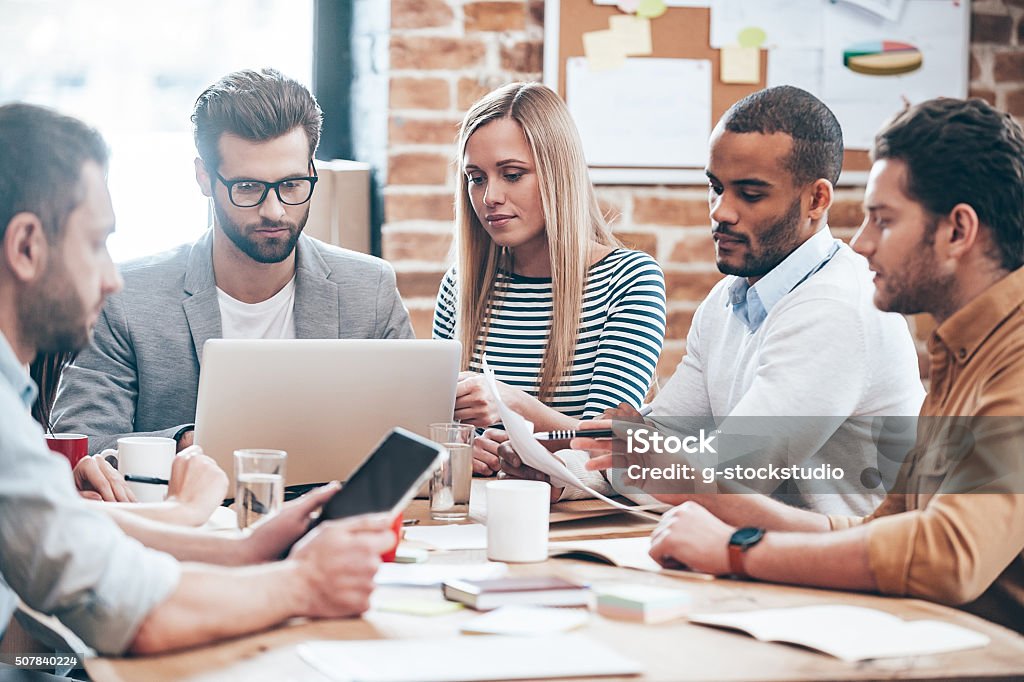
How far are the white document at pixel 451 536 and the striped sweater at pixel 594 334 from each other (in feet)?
2.21

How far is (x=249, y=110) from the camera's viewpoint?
7.31 ft

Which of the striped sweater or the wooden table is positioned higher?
the striped sweater

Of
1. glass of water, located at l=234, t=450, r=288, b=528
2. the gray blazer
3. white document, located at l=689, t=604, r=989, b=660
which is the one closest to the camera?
white document, located at l=689, t=604, r=989, b=660

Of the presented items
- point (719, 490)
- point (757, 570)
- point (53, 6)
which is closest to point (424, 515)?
point (719, 490)

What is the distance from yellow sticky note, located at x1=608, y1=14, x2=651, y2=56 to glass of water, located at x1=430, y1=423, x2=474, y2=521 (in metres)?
1.53

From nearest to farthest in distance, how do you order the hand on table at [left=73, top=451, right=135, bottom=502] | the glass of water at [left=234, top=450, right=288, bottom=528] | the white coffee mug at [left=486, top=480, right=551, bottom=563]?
1. the white coffee mug at [left=486, top=480, right=551, bottom=563]
2. the glass of water at [left=234, top=450, right=288, bottom=528]
3. the hand on table at [left=73, top=451, right=135, bottom=502]

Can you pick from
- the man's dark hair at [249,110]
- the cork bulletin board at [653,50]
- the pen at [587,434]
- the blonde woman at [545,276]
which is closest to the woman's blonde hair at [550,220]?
the blonde woman at [545,276]

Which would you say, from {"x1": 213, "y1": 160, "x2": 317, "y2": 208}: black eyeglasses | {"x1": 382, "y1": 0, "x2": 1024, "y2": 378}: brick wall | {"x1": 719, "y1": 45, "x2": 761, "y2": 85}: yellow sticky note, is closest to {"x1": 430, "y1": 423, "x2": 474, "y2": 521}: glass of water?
{"x1": 213, "y1": 160, "x2": 317, "y2": 208}: black eyeglasses

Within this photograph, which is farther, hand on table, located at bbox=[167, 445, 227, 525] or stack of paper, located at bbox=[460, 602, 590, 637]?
hand on table, located at bbox=[167, 445, 227, 525]

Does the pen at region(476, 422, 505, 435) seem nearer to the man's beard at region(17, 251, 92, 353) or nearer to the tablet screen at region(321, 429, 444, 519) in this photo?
the tablet screen at region(321, 429, 444, 519)

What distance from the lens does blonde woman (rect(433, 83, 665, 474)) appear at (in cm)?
232

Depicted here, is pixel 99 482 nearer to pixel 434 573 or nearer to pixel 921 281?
pixel 434 573

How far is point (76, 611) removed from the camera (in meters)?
1.05

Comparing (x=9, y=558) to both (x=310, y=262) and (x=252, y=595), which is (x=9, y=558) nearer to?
(x=252, y=595)
